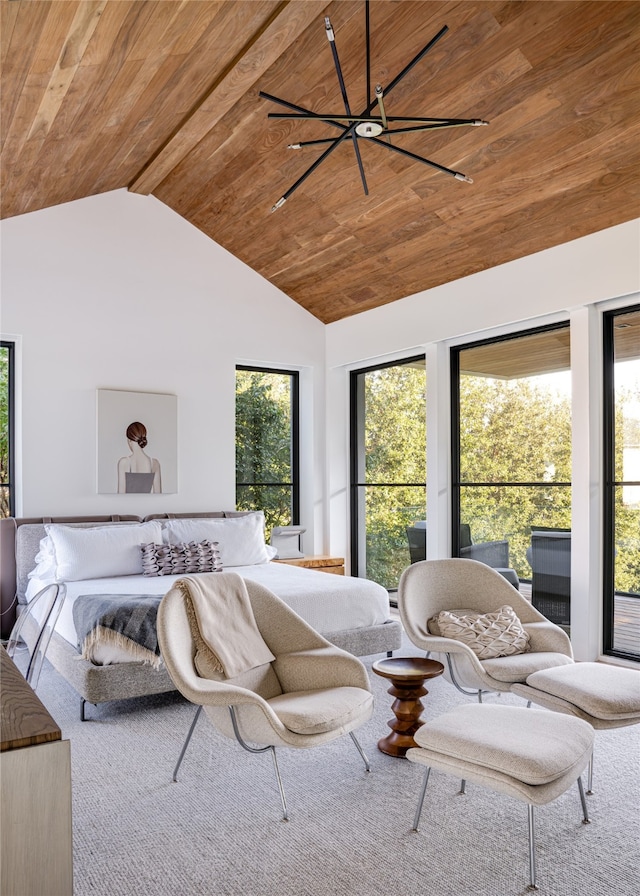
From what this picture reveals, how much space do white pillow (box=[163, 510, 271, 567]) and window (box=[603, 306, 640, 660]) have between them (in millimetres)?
2671

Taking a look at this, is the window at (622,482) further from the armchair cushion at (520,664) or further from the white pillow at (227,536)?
the white pillow at (227,536)

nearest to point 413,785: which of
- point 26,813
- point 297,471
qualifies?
point 26,813

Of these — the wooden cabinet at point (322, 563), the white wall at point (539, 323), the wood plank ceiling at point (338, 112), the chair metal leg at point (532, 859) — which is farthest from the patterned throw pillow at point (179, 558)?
the chair metal leg at point (532, 859)

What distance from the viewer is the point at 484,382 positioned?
5672 millimetres

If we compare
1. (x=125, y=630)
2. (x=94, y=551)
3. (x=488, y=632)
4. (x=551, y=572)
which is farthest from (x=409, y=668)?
(x=94, y=551)

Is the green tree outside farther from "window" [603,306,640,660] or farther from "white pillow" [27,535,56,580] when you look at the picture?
"window" [603,306,640,660]

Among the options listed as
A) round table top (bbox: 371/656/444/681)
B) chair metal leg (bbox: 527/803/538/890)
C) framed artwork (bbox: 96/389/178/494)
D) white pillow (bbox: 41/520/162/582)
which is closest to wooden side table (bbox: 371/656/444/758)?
round table top (bbox: 371/656/444/681)

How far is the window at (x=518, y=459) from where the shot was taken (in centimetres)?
502

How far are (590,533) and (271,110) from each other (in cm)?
351

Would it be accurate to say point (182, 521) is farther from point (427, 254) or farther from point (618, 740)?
point (618, 740)

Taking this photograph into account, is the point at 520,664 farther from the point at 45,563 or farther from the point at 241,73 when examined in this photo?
the point at 241,73

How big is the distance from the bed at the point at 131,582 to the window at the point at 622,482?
1459 mm

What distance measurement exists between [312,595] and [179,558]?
1305 millimetres

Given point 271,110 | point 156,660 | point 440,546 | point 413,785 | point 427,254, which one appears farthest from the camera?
point 440,546
